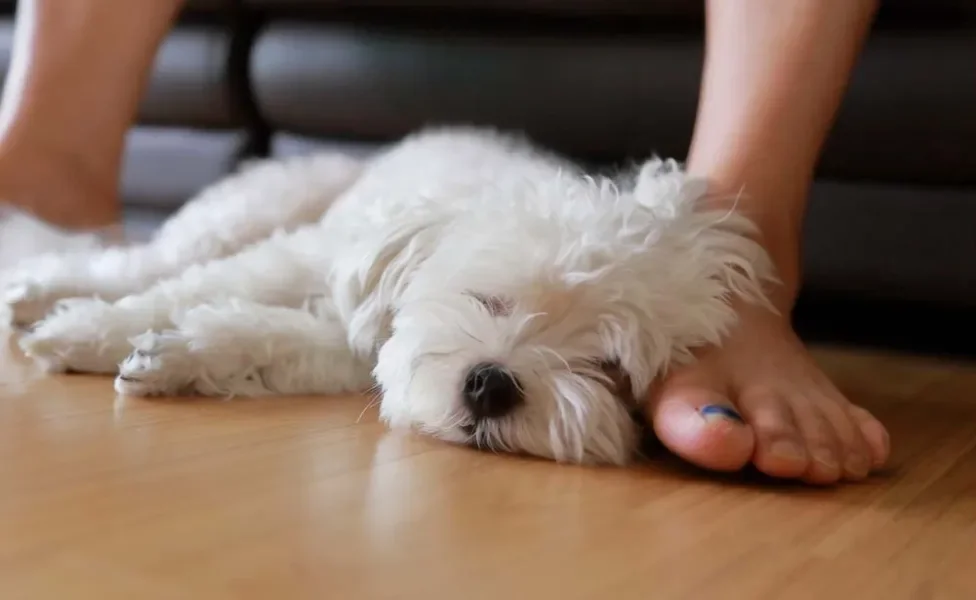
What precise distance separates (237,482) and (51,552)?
0.66ft

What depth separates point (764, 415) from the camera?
3.39ft

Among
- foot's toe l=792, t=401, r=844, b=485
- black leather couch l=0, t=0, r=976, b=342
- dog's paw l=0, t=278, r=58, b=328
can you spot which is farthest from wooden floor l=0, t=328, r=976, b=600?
black leather couch l=0, t=0, r=976, b=342

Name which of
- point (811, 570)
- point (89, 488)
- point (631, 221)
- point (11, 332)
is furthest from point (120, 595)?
point (11, 332)

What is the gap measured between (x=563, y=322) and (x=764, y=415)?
215 mm

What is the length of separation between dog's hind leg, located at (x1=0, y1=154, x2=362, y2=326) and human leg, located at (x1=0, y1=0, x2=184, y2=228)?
185mm

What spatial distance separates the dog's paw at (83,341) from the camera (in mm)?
1320

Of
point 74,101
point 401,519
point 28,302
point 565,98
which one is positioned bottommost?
point 28,302

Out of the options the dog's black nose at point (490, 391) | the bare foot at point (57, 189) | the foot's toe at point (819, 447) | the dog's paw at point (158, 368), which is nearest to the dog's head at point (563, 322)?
A: the dog's black nose at point (490, 391)

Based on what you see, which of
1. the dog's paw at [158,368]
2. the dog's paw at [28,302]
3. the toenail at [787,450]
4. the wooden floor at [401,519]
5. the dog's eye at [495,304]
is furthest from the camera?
the dog's paw at [28,302]

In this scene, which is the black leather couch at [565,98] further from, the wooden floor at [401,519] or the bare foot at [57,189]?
the wooden floor at [401,519]

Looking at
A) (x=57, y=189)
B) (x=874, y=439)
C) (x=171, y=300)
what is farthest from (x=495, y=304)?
(x=57, y=189)

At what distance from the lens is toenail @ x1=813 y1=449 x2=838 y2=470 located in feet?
3.28

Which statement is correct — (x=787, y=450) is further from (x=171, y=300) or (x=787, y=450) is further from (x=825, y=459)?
(x=171, y=300)

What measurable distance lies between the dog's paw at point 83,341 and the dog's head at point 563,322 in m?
0.38
